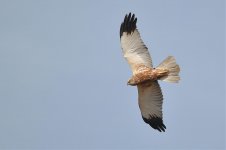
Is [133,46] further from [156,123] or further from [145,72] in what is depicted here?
[156,123]

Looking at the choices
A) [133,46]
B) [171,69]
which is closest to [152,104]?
[171,69]

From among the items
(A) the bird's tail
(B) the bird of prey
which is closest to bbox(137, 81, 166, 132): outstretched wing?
(B) the bird of prey

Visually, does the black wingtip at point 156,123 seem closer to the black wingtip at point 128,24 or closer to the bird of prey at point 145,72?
the bird of prey at point 145,72

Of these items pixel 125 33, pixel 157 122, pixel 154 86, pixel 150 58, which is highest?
pixel 125 33

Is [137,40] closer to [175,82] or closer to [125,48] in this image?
[125,48]

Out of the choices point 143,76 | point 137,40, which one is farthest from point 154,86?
point 137,40

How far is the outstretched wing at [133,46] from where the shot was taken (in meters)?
13.7

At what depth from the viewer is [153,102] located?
1359cm

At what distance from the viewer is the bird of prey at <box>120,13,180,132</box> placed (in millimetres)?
12867

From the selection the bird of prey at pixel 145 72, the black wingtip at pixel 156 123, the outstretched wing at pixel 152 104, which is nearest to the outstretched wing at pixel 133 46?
the bird of prey at pixel 145 72

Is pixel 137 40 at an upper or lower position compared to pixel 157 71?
upper

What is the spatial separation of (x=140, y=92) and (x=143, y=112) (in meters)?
0.71

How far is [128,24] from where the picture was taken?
14.2 metres

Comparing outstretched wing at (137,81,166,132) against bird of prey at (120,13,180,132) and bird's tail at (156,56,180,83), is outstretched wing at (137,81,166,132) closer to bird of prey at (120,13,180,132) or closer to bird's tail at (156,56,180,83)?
bird of prey at (120,13,180,132)
